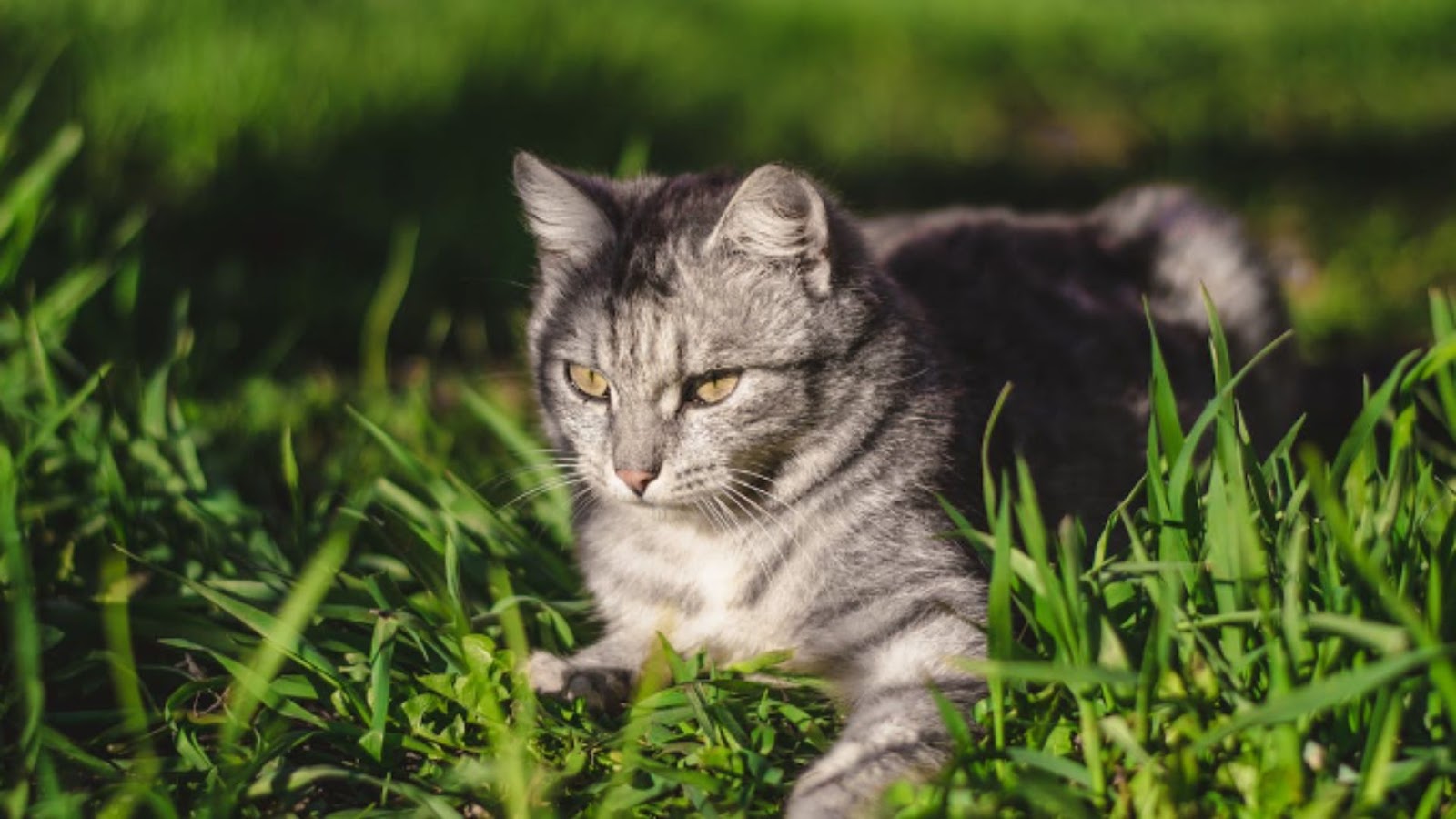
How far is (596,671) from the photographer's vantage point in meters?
2.16

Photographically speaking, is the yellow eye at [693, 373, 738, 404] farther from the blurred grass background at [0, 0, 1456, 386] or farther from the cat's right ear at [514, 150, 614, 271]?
the blurred grass background at [0, 0, 1456, 386]

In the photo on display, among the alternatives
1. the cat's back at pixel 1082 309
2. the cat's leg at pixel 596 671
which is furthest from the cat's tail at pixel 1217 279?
the cat's leg at pixel 596 671

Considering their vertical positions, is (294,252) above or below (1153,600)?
below

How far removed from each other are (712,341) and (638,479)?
0.87 feet

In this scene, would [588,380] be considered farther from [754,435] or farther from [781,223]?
[781,223]

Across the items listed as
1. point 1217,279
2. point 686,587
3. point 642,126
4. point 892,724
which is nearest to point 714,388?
point 686,587

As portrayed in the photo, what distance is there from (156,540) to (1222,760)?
1884 mm

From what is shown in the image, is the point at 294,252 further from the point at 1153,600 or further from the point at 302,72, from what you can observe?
the point at 1153,600

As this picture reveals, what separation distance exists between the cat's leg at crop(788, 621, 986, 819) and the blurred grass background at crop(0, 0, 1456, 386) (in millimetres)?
1207

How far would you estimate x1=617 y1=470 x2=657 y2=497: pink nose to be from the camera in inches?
84.0

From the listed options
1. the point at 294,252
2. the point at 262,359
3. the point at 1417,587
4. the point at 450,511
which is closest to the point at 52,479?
the point at 450,511

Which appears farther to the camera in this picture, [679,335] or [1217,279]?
[1217,279]

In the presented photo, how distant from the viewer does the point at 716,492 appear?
2162 mm

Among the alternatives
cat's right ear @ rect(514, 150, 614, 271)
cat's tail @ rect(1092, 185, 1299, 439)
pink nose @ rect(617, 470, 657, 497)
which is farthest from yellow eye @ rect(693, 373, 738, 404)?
cat's tail @ rect(1092, 185, 1299, 439)
